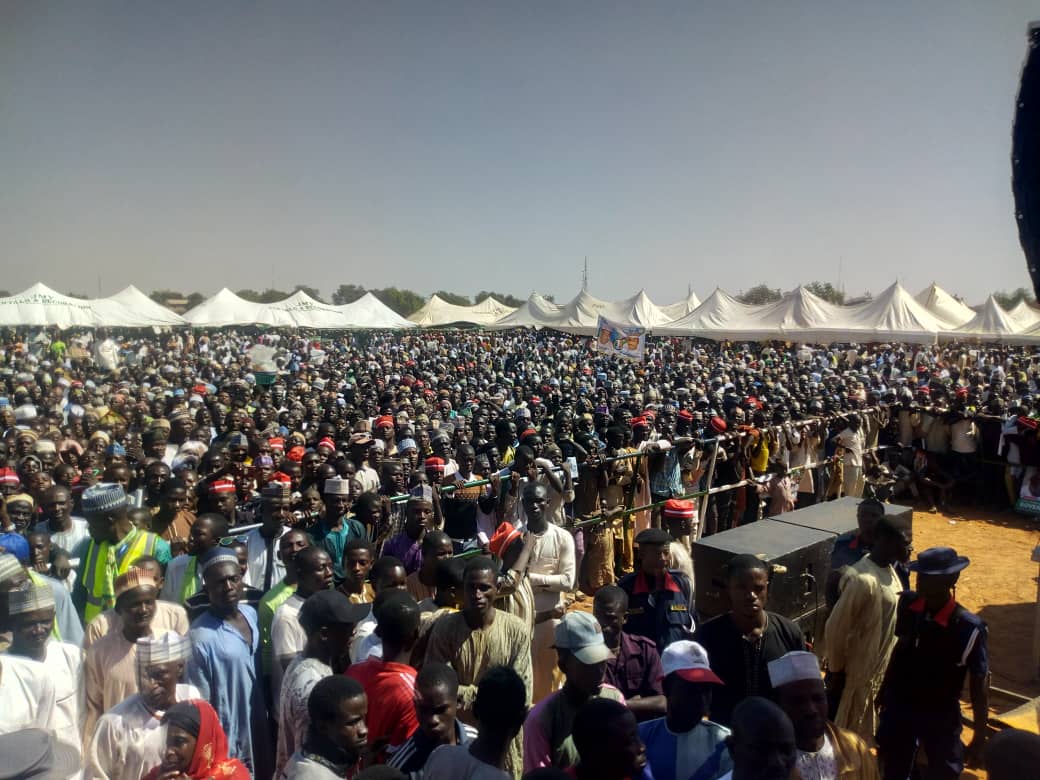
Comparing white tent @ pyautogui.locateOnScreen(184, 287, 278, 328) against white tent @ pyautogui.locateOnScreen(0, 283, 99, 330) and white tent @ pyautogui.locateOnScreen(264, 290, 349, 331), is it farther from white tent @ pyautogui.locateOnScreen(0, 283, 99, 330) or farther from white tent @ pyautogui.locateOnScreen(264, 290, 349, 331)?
white tent @ pyautogui.locateOnScreen(0, 283, 99, 330)

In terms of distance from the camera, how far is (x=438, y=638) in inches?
138

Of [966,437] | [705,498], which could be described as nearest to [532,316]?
[966,437]

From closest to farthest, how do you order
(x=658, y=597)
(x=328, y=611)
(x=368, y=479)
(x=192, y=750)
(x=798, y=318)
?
(x=192, y=750)
(x=328, y=611)
(x=658, y=597)
(x=368, y=479)
(x=798, y=318)

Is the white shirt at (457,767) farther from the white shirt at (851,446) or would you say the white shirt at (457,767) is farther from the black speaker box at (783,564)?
the white shirt at (851,446)

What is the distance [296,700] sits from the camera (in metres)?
3.03

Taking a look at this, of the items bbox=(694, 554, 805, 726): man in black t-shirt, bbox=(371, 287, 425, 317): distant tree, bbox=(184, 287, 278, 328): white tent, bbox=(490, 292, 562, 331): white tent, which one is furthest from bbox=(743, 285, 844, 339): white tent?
bbox=(371, 287, 425, 317): distant tree

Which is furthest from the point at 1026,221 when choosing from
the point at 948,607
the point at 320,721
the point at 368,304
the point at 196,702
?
the point at 368,304

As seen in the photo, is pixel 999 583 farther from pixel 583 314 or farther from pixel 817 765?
pixel 583 314

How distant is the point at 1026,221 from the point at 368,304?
101ft

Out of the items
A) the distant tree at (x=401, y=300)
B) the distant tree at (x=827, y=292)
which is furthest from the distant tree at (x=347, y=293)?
the distant tree at (x=827, y=292)

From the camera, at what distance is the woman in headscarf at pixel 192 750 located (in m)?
2.65

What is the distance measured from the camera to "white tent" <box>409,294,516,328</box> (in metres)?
39.2

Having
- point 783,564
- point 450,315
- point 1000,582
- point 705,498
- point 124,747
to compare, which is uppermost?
point 450,315

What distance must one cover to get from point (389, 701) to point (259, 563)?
2469mm
